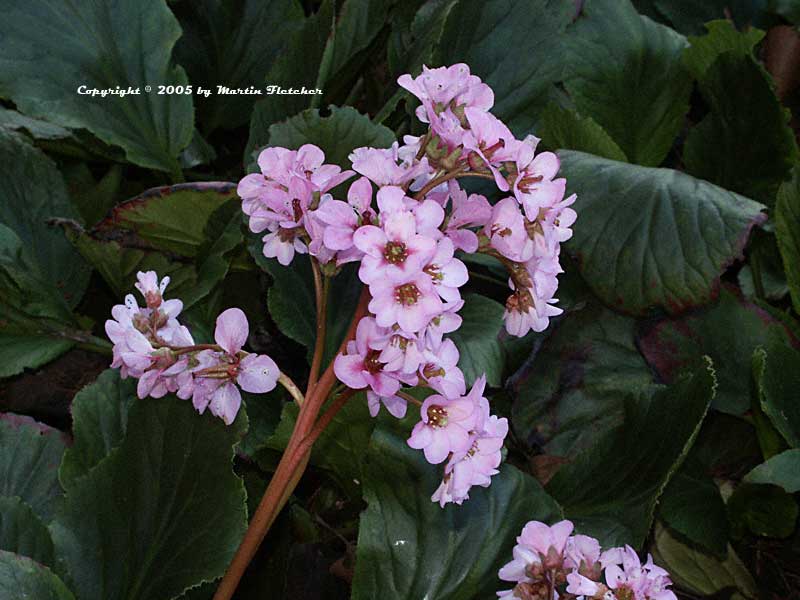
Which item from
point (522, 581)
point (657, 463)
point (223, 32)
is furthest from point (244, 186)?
point (223, 32)

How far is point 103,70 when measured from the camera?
45.1 inches

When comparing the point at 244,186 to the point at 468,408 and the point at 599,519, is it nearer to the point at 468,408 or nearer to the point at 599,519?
the point at 468,408

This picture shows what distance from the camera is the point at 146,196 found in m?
1.00

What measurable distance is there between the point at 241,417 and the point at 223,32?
2.53ft

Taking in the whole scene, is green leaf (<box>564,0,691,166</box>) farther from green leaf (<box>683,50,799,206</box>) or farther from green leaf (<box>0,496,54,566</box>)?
green leaf (<box>0,496,54,566</box>)

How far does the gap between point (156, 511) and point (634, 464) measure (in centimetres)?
43

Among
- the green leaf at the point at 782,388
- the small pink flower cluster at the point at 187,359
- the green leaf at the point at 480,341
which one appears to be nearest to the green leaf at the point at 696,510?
the green leaf at the point at 782,388

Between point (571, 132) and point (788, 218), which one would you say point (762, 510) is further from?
point (571, 132)

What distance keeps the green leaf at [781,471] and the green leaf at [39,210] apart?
79 centimetres

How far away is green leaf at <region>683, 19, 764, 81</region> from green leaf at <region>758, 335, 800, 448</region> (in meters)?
0.40

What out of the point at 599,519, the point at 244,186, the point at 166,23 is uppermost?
the point at 244,186

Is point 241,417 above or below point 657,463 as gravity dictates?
above

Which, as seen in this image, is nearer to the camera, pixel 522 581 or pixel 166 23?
pixel 522 581

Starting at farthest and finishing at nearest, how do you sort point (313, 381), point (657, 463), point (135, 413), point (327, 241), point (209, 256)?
point (209, 256) < point (657, 463) < point (135, 413) < point (313, 381) < point (327, 241)
